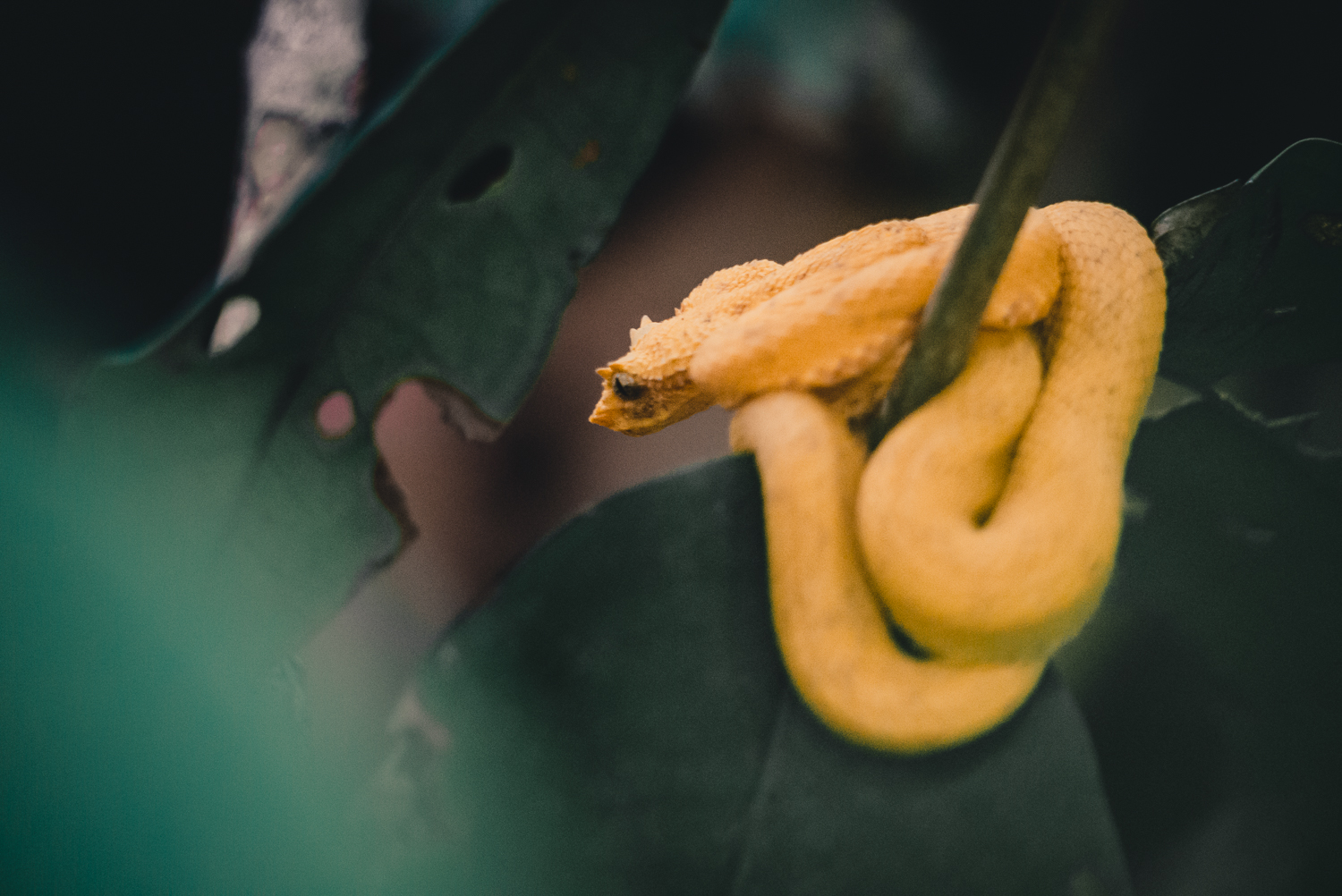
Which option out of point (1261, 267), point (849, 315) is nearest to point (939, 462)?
point (849, 315)

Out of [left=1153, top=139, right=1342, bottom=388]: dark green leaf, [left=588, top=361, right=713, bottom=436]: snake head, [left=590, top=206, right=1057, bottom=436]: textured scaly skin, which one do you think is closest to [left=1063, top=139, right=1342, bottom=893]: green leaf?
[left=1153, top=139, right=1342, bottom=388]: dark green leaf

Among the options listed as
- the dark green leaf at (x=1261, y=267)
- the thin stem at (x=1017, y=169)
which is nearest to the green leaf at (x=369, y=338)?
the thin stem at (x=1017, y=169)

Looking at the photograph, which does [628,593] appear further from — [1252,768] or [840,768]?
[1252,768]

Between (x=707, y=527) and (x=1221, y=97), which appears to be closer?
(x=707, y=527)

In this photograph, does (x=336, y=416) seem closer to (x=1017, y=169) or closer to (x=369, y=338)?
(x=369, y=338)

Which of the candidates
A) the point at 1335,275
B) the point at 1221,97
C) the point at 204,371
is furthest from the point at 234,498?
the point at 1221,97
